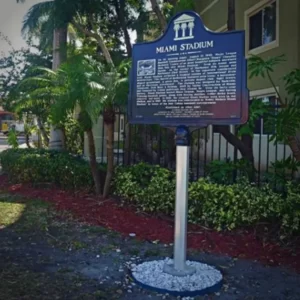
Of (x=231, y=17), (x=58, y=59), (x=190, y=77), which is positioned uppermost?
(x=231, y=17)

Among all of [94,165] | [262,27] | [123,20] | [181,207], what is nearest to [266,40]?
[262,27]

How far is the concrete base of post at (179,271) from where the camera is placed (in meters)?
3.94

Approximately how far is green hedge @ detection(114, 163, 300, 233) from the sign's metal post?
1.62 m

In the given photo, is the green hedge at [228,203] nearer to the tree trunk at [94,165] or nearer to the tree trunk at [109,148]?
the tree trunk at [109,148]

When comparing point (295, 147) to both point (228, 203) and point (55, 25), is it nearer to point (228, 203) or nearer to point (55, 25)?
point (228, 203)

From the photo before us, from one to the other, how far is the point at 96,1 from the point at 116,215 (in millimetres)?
6968

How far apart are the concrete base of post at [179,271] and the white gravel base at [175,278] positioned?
34mm

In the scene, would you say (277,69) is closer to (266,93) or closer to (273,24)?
(266,93)

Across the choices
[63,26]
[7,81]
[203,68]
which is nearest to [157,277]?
[203,68]

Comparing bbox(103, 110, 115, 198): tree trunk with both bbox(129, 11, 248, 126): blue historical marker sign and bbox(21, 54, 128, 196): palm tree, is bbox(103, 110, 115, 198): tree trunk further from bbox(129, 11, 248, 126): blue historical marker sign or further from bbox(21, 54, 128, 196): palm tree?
bbox(129, 11, 248, 126): blue historical marker sign

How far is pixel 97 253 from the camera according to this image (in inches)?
186

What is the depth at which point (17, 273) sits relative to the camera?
4027 millimetres

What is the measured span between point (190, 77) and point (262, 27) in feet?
30.4

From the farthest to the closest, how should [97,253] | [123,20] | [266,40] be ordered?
1. [123,20]
2. [266,40]
3. [97,253]
